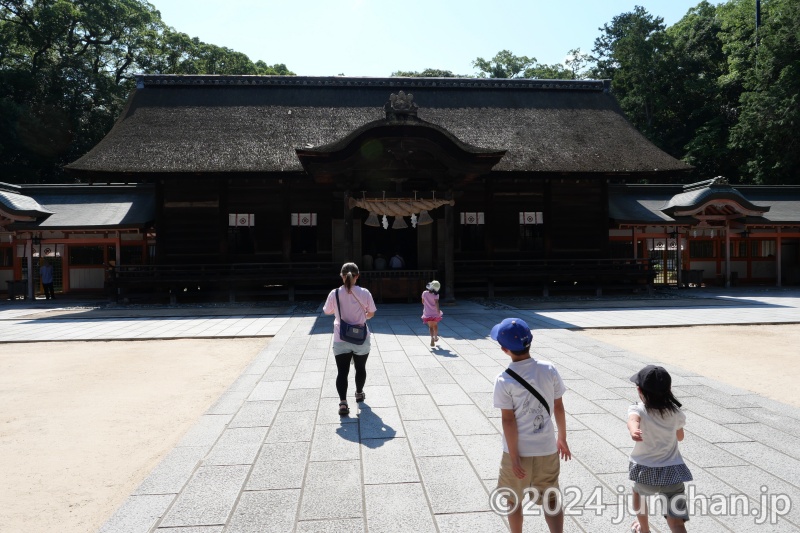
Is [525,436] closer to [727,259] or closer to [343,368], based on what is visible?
[343,368]

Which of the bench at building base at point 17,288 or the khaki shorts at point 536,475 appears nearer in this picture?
the khaki shorts at point 536,475

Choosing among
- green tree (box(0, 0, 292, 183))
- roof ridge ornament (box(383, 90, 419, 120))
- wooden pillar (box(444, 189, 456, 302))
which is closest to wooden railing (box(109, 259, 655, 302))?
wooden pillar (box(444, 189, 456, 302))

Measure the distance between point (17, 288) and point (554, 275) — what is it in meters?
19.2

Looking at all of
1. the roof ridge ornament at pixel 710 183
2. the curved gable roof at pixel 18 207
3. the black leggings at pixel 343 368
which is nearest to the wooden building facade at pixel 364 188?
the curved gable roof at pixel 18 207

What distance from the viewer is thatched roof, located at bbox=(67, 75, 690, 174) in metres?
17.3

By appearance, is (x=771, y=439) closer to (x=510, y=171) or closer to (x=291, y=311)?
(x=291, y=311)

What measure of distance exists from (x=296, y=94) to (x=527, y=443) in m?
20.4

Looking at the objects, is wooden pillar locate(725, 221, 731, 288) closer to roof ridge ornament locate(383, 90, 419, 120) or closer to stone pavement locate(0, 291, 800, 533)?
roof ridge ornament locate(383, 90, 419, 120)

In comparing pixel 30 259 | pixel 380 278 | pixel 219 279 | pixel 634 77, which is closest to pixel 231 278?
pixel 219 279

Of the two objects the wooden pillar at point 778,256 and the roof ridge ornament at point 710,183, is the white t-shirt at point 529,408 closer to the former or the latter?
the roof ridge ornament at point 710,183

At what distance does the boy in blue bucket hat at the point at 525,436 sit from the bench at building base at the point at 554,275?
1426 cm

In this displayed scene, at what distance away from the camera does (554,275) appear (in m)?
17.3

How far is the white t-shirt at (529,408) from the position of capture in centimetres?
273

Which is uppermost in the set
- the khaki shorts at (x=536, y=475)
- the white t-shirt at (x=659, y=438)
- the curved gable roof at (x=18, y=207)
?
the curved gable roof at (x=18, y=207)
